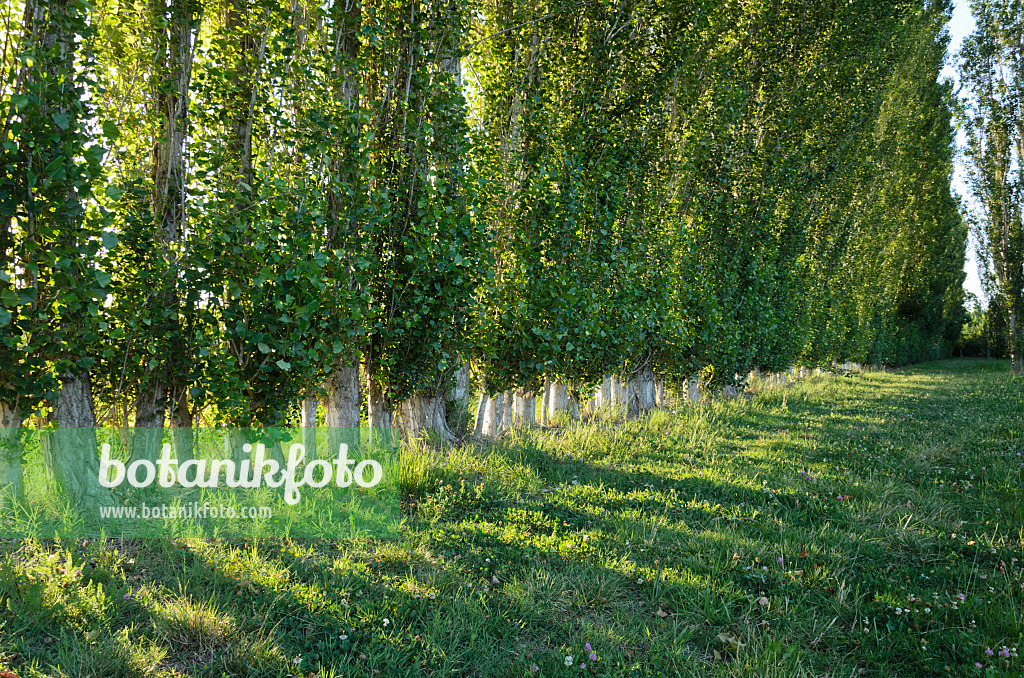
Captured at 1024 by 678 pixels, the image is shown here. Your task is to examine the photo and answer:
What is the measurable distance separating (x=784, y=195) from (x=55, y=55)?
538 inches

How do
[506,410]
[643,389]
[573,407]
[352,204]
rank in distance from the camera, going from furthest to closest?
[643,389], [573,407], [506,410], [352,204]

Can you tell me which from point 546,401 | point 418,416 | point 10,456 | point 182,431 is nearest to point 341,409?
point 418,416

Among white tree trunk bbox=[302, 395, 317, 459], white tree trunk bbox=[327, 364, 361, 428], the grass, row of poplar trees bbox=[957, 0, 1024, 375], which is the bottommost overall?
the grass

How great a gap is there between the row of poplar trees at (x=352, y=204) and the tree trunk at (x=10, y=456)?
2 centimetres

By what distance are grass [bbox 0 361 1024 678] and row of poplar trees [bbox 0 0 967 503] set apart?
121cm

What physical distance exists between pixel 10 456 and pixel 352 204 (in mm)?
2982

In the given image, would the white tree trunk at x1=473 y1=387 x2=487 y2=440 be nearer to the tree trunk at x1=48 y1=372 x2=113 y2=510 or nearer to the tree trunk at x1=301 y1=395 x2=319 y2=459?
the tree trunk at x1=301 y1=395 x2=319 y2=459

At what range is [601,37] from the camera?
783cm

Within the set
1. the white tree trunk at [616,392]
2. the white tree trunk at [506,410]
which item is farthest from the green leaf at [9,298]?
the white tree trunk at [616,392]

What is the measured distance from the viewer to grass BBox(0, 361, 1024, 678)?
107 inches

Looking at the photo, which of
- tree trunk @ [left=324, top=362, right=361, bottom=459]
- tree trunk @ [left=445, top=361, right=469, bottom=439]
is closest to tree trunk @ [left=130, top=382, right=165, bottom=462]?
tree trunk @ [left=324, top=362, right=361, bottom=459]

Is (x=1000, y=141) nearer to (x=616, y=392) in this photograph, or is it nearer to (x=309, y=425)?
(x=616, y=392)

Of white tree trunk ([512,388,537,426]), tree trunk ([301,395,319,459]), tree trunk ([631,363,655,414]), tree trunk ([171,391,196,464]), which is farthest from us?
tree trunk ([631,363,655,414])

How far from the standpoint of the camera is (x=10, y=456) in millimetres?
3602
